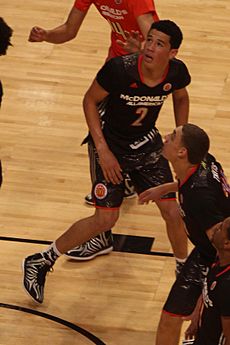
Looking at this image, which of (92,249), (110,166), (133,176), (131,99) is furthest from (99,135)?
(92,249)

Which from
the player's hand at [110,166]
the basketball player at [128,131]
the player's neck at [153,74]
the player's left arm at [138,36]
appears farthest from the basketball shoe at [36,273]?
the player's left arm at [138,36]

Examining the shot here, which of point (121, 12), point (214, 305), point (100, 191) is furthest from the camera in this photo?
point (121, 12)

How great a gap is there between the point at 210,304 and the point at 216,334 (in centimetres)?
18

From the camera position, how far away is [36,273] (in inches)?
318

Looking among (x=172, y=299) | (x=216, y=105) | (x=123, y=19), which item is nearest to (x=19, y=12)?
(x=216, y=105)

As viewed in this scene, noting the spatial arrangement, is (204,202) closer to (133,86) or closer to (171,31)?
(133,86)

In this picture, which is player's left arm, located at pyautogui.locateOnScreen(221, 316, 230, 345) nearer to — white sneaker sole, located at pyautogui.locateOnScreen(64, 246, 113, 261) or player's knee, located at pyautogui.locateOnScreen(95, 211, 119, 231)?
player's knee, located at pyautogui.locateOnScreen(95, 211, 119, 231)

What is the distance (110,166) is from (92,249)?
1158 mm

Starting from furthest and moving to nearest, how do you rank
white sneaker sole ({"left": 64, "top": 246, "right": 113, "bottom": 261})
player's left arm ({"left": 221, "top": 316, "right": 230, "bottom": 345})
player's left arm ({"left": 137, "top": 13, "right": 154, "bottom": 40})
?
1. white sneaker sole ({"left": 64, "top": 246, "right": 113, "bottom": 261})
2. player's left arm ({"left": 137, "top": 13, "right": 154, "bottom": 40})
3. player's left arm ({"left": 221, "top": 316, "right": 230, "bottom": 345})

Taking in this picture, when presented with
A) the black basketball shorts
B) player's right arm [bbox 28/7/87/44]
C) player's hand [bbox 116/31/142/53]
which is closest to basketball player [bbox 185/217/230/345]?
the black basketball shorts

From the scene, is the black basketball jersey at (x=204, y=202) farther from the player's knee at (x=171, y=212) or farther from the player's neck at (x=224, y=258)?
the player's knee at (x=171, y=212)

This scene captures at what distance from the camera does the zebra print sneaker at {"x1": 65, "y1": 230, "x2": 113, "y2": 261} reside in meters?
8.57

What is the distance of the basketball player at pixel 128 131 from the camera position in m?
7.59

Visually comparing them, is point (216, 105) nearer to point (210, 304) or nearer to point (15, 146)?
point (15, 146)
